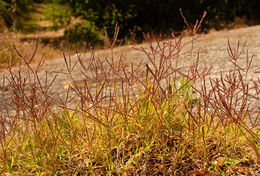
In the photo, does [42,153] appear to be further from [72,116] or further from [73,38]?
[73,38]

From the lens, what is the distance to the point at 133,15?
34.3ft

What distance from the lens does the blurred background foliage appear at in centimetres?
983

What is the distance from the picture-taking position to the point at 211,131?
1.77 metres

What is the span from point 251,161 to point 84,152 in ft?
3.30

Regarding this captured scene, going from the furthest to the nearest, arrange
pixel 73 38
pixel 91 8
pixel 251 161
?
pixel 73 38 < pixel 91 8 < pixel 251 161

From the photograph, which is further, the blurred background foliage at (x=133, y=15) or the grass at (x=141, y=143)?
the blurred background foliage at (x=133, y=15)

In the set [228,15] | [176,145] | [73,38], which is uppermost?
[228,15]

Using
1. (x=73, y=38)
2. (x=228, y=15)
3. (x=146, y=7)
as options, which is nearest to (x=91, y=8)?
(x=73, y=38)

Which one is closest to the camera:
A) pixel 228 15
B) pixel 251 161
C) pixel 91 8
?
pixel 251 161

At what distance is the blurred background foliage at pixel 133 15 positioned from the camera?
32.2 feet

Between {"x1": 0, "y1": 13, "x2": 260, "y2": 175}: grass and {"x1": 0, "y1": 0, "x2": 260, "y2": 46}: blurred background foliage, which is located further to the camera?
{"x1": 0, "y1": 0, "x2": 260, "y2": 46}: blurred background foliage

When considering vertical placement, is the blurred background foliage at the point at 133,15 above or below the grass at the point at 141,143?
above

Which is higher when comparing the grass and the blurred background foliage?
the blurred background foliage

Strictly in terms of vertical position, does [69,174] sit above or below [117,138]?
below
